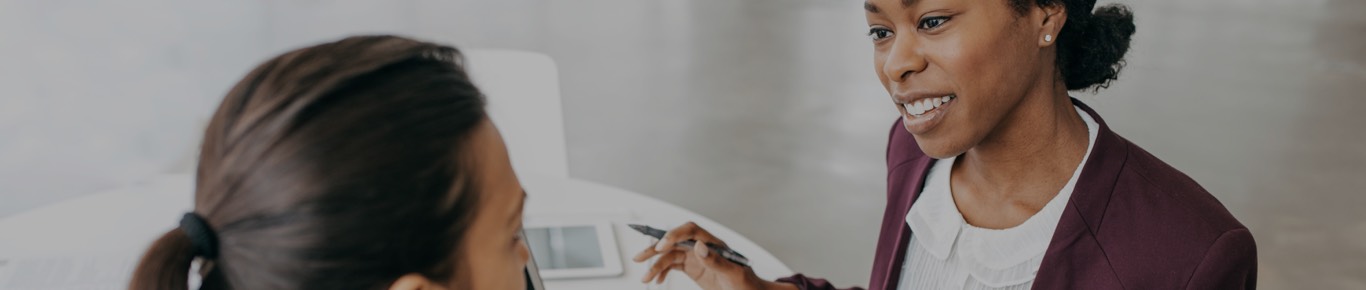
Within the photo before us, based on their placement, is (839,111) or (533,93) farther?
(839,111)

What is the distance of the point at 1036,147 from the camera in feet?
4.73

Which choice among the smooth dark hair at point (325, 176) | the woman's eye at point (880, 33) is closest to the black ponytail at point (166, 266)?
the smooth dark hair at point (325, 176)

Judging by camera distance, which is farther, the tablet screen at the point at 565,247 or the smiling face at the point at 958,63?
the tablet screen at the point at 565,247

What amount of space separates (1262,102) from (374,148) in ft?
14.3

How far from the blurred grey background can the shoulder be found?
72.8 inches

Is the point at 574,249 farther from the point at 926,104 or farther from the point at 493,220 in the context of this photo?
the point at 493,220

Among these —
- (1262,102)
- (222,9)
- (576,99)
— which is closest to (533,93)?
(576,99)

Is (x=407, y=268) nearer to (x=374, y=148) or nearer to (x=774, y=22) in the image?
(x=374, y=148)

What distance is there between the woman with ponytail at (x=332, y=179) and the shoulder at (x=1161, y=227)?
80 centimetres

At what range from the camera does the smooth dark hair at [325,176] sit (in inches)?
32.0

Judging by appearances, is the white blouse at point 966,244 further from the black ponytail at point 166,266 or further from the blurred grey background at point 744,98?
the blurred grey background at point 744,98

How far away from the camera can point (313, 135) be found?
2.67 ft

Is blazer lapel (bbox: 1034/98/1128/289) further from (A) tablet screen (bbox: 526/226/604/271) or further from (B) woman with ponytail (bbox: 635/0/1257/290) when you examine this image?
(A) tablet screen (bbox: 526/226/604/271)

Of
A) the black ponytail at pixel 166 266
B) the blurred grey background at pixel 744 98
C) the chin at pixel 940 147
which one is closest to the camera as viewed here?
the black ponytail at pixel 166 266
